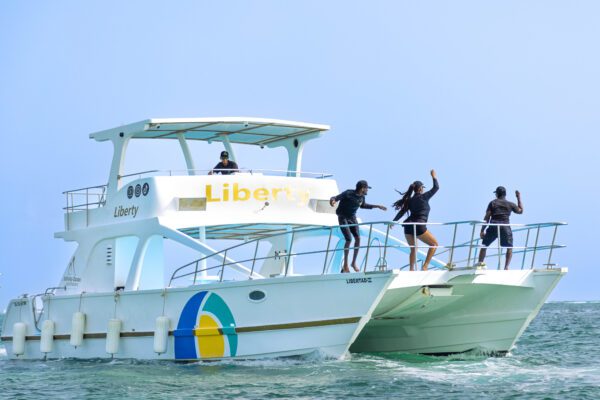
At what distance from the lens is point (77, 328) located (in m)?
19.8

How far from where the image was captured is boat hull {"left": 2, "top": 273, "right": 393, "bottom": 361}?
15656 millimetres

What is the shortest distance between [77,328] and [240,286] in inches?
184

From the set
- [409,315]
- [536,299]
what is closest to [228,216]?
[409,315]

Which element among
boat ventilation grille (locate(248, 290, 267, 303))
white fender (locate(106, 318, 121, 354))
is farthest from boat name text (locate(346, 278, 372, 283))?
white fender (locate(106, 318, 121, 354))

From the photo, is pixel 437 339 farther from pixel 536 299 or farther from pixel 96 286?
pixel 96 286

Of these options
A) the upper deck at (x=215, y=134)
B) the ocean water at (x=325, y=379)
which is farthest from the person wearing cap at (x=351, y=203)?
the upper deck at (x=215, y=134)

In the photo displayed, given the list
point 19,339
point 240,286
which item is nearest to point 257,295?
point 240,286

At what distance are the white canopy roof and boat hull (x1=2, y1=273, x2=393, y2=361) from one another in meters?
3.39

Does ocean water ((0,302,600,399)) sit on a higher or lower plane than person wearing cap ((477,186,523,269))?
lower

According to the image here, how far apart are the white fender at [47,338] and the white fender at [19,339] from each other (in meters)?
1.23

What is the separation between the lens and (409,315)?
1742 cm

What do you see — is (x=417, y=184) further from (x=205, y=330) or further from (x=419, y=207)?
(x=205, y=330)

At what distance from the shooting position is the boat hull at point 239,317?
15656 mm

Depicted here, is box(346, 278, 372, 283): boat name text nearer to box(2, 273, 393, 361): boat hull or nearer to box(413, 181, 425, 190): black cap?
box(2, 273, 393, 361): boat hull
